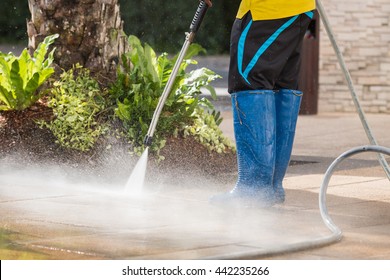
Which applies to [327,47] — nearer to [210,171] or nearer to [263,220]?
[210,171]

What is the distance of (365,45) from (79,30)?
Result: 5472mm

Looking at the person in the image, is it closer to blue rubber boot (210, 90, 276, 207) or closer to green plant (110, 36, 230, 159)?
blue rubber boot (210, 90, 276, 207)

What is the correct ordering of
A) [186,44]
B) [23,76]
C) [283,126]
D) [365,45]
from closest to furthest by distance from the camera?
[283,126] → [186,44] → [23,76] → [365,45]

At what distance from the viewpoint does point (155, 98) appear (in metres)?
7.94

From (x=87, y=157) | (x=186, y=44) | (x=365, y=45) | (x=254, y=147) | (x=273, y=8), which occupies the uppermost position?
(x=273, y=8)

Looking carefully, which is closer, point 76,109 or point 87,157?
point 87,157

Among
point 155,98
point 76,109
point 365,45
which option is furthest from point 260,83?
point 365,45

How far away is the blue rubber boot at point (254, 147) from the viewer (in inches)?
253

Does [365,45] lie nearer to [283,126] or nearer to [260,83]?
[283,126]

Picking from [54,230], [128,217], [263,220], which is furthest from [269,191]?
[54,230]

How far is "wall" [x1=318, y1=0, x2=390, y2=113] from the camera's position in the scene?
508 inches

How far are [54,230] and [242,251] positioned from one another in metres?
1.11

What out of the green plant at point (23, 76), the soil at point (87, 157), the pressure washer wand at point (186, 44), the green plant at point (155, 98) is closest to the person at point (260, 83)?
the pressure washer wand at point (186, 44)

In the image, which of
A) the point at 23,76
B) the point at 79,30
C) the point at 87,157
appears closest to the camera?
the point at 87,157
